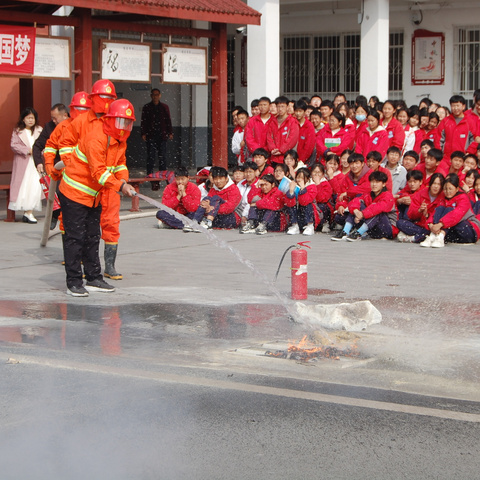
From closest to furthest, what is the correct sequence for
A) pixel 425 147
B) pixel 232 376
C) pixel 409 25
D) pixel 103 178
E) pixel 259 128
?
pixel 232 376
pixel 103 178
pixel 425 147
pixel 259 128
pixel 409 25

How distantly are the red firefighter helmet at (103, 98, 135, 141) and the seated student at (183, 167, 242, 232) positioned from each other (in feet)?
15.4

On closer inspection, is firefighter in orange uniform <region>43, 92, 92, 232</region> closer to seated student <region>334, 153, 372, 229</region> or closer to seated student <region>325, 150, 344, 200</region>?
seated student <region>334, 153, 372, 229</region>

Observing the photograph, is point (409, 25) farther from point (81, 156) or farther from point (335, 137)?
point (81, 156)

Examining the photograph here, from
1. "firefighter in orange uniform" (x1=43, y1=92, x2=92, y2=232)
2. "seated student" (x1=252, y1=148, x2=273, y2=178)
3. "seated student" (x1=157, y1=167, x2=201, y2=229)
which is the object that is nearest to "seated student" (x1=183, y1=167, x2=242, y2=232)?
"seated student" (x1=157, y1=167, x2=201, y2=229)

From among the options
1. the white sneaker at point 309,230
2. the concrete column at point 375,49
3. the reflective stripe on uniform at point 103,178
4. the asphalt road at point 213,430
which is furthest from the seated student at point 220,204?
the concrete column at point 375,49

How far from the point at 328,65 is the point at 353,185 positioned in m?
11.1

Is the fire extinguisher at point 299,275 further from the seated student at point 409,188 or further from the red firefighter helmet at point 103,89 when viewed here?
the seated student at point 409,188

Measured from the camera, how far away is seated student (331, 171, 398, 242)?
11.5 metres

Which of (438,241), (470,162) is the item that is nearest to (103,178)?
(438,241)

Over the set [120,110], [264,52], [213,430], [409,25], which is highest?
[409,25]

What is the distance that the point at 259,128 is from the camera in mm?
14078

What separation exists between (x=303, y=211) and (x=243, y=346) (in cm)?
619

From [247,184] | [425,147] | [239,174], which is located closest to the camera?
[425,147]

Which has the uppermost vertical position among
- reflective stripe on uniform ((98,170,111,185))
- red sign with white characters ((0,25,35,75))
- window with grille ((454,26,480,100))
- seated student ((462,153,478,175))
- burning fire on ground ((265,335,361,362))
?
window with grille ((454,26,480,100))
